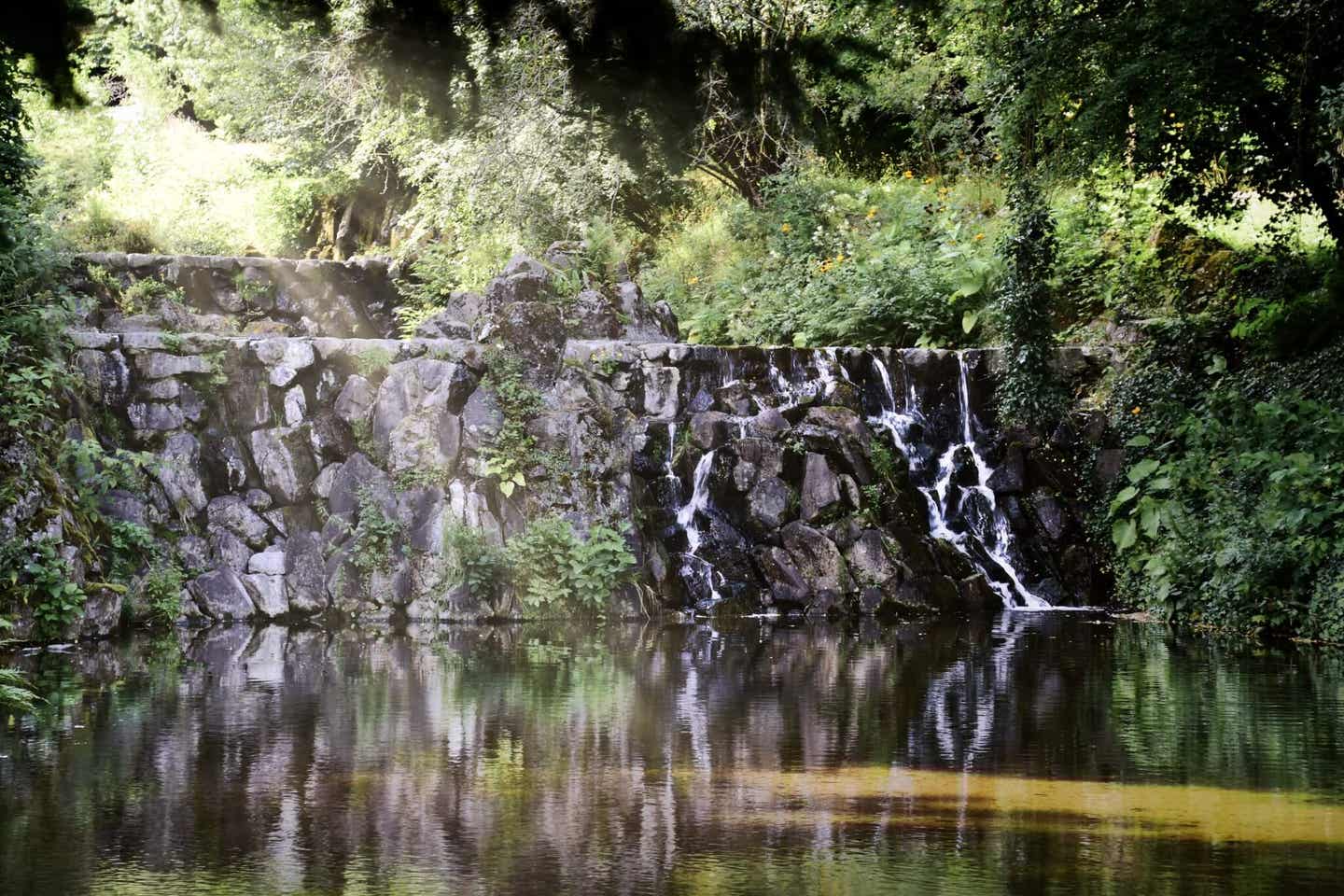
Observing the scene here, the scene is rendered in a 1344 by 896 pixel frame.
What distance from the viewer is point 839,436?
16.6 meters

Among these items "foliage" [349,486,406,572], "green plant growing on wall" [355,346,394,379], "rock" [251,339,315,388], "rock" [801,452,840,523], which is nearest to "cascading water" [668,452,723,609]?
"rock" [801,452,840,523]

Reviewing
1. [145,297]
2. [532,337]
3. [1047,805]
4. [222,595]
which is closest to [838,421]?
[532,337]

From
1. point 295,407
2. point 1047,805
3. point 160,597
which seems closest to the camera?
point 1047,805

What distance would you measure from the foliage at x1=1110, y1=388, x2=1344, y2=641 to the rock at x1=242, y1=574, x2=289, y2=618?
31.0 feet

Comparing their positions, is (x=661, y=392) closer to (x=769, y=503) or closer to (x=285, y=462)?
(x=769, y=503)

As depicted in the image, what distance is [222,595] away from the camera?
567 inches

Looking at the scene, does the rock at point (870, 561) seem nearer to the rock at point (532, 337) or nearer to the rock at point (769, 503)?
the rock at point (769, 503)

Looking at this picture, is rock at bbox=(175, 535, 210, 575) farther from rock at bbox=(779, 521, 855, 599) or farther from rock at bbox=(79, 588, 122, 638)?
rock at bbox=(779, 521, 855, 599)

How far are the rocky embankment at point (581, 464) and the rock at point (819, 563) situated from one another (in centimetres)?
2

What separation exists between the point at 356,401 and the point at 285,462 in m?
1.04

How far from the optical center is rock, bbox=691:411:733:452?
16.4 metres

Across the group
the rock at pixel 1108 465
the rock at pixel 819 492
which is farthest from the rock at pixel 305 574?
the rock at pixel 1108 465

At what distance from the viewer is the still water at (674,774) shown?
16.7 feet

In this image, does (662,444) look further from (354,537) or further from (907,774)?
(907,774)
